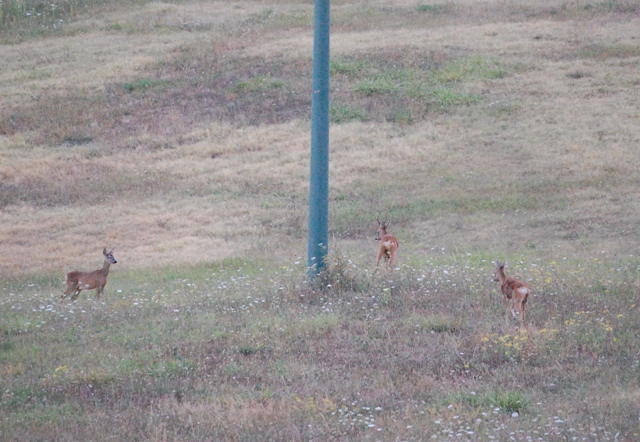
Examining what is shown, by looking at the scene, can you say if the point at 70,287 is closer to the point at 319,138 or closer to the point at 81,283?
the point at 81,283

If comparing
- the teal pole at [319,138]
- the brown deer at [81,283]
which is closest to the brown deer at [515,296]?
the teal pole at [319,138]

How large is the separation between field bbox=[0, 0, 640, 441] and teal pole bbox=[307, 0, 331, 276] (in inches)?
15.5

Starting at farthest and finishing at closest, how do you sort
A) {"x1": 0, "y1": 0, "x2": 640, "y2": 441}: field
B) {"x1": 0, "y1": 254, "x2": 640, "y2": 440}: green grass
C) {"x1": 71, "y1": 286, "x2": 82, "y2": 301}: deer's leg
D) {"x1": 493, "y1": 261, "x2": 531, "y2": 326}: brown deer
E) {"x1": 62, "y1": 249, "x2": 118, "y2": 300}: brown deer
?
{"x1": 62, "y1": 249, "x2": 118, "y2": 300}: brown deer → {"x1": 71, "y1": 286, "x2": 82, "y2": 301}: deer's leg → {"x1": 493, "y1": 261, "x2": 531, "y2": 326}: brown deer → {"x1": 0, "y1": 0, "x2": 640, "y2": 441}: field → {"x1": 0, "y1": 254, "x2": 640, "y2": 440}: green grass

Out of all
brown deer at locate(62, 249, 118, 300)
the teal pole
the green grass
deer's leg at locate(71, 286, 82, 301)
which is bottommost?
deer's leg at locate(71, 286, 82, 301)

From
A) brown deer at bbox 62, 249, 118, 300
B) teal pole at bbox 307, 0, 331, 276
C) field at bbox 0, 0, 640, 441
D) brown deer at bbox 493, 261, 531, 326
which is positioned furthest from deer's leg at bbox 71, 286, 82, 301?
brown deer at bbox 493, 261, 531, 326

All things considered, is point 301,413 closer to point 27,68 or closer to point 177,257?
point 177,257

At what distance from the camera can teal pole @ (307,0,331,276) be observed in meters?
10.8

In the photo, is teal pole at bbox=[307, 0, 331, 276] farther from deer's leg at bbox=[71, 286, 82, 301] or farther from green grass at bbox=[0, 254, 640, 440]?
deer's leg at bbox=[71, 286, 82, 301]

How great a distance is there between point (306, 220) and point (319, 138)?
7.92 metres

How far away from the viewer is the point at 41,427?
617 cm

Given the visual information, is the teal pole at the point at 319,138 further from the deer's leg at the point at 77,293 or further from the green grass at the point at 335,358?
the deer's leg at the point at 77,293

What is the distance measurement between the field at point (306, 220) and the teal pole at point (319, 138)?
395 mm

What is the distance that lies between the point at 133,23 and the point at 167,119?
12726 mm

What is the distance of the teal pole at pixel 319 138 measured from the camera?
10.8 meters
